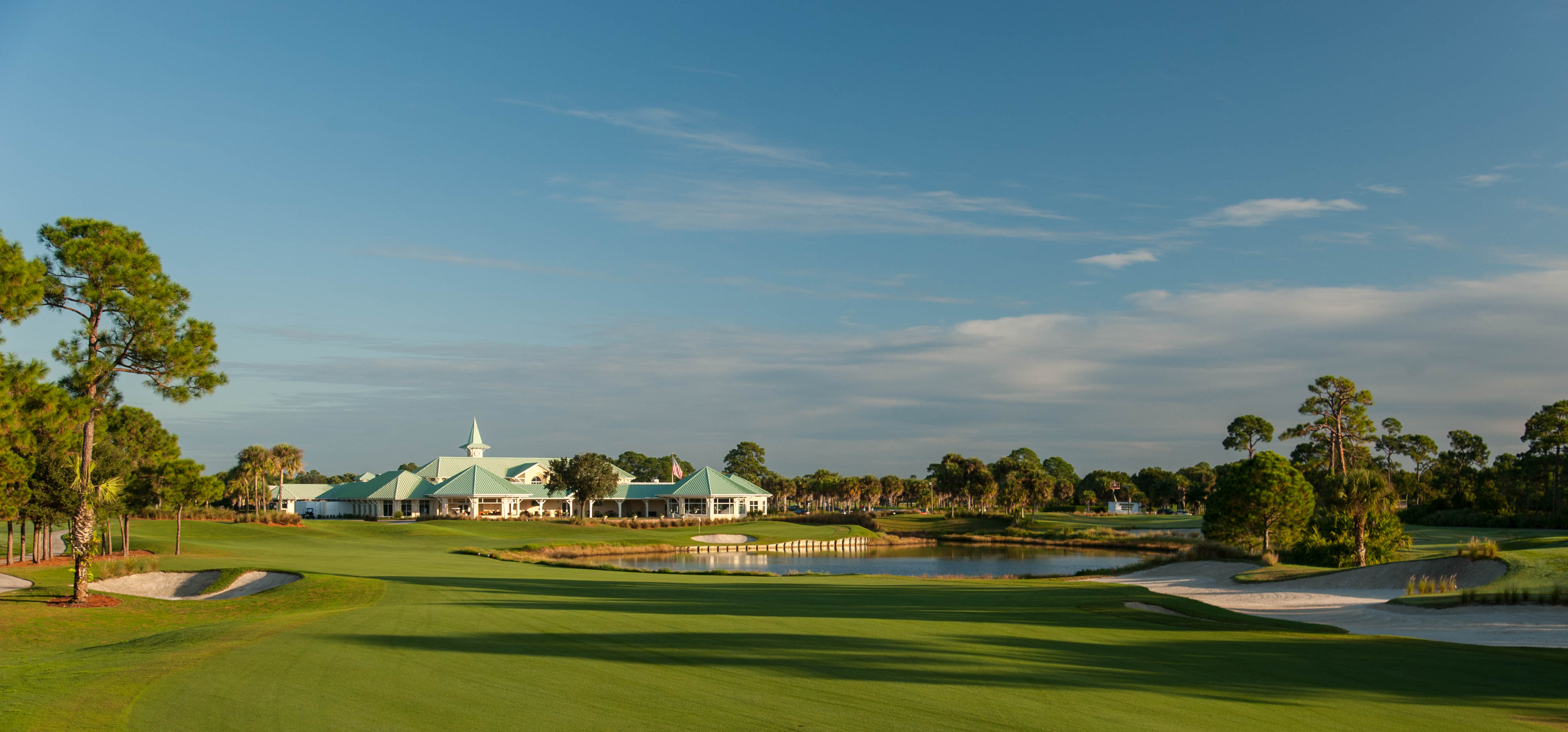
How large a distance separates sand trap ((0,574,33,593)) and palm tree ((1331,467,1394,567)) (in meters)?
39.5

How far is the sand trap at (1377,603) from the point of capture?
1514 centimetres

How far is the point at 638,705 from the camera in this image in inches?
361

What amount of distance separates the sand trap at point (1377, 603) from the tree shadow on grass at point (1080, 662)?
269 centimetres

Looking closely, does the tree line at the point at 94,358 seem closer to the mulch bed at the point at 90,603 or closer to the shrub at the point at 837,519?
the mulch bed at the point at 90,603

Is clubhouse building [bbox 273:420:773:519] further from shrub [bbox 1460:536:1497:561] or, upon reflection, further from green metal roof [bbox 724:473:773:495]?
shrub [bbox 1460:536:1497:561]

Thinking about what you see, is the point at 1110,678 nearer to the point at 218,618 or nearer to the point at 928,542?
the point at 218,618

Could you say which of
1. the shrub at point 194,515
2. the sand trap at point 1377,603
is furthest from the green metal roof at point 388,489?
the sand trap at point 1377,603

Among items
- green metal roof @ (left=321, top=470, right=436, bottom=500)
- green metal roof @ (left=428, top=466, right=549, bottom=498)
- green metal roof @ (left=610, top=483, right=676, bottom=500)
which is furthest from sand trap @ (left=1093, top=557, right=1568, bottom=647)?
green metal roof @ (left=321, top=470, right=436, bottom=500)

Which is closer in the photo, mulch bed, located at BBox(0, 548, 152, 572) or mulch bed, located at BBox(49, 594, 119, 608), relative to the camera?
mulch bed, located at BBox(49, 594, 119, 608)

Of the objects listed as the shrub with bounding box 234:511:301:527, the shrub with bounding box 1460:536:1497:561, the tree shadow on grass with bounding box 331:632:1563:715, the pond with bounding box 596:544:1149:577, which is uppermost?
the shrub with bounding box 1460:536:1497:561

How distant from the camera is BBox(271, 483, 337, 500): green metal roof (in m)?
107

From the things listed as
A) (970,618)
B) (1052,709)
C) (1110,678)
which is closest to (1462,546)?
(970,618)

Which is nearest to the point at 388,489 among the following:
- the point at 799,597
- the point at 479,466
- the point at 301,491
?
the point at 479,466

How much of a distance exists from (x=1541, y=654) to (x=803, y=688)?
10.2m
